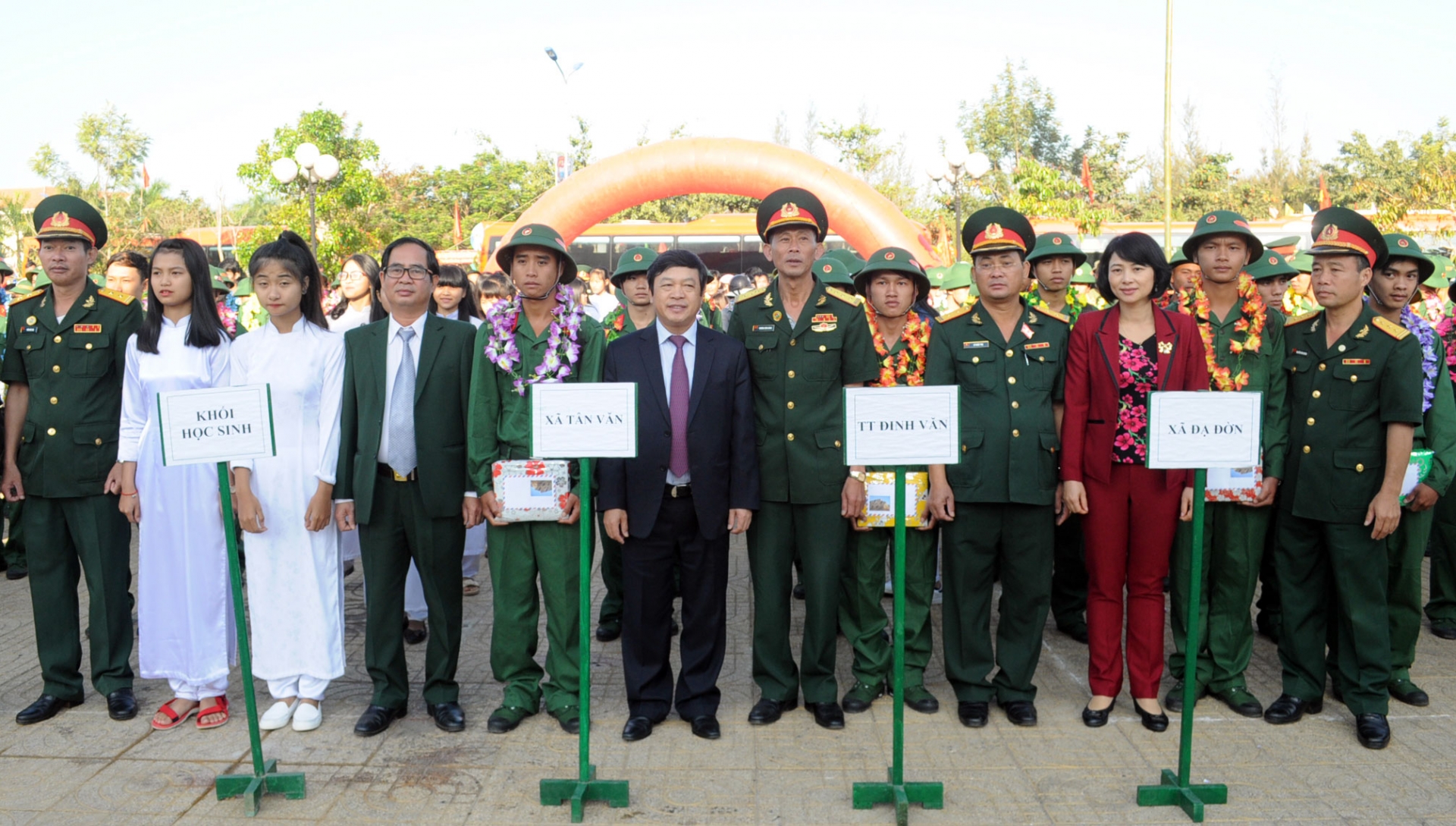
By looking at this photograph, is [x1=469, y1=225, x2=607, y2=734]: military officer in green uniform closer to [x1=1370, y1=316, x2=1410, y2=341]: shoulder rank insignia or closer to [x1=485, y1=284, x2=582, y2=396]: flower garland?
[x1=485, y1=284, x2=582, y2=396]: flower garland

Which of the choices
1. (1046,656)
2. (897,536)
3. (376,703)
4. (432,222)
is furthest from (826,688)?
(432,222)

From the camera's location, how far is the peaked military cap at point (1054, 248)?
5977mm

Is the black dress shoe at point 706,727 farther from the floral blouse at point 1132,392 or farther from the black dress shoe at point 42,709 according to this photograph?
the black dress shoe at point 42,709

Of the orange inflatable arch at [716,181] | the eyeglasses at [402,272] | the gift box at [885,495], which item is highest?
the orange inflatable arch at [716,181]

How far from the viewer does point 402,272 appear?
4.46 meters

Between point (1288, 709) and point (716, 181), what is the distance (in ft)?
44.8

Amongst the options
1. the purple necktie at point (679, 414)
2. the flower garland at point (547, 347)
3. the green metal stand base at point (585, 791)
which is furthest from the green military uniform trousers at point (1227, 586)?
the flower garland at point (547, 347)

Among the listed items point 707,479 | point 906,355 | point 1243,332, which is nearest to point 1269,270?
point 1243,332

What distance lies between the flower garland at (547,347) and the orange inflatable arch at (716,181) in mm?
12571

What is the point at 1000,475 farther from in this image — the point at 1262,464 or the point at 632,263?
the point at 632,263

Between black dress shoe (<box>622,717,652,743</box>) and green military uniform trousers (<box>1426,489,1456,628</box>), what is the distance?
4557mm

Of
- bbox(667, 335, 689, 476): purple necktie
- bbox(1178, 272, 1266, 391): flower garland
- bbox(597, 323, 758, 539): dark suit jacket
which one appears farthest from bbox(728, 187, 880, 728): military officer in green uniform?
bbox(1178, 272, 1266, 391): flower garland

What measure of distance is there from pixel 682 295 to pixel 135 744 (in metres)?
2.89

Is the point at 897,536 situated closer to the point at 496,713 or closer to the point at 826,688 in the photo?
the point at 826,688
